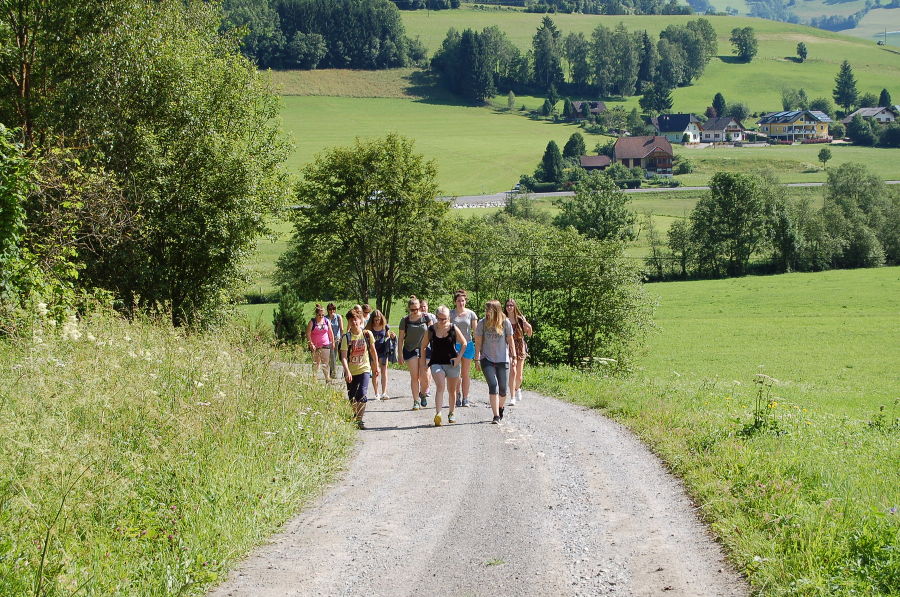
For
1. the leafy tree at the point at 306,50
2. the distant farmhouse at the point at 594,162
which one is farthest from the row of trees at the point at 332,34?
the distant farmhouse at the point at 594,162

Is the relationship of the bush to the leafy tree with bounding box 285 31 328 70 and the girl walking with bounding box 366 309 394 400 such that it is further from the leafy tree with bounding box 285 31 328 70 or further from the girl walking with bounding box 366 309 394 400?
the leafy tree with bounding box 285 31 328 70

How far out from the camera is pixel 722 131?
166875mm

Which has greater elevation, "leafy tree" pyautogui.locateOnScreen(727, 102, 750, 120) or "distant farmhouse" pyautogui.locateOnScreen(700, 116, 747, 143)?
"leafy tree" pyautogui.locateOnScreen(727, 102, 750, 120)

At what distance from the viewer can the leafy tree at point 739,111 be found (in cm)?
17612

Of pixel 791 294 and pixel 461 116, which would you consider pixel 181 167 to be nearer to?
pixel 791 294

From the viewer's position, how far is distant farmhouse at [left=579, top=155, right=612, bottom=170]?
129000mm

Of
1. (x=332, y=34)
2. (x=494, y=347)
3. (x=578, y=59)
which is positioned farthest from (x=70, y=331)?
(x=578, y=59)

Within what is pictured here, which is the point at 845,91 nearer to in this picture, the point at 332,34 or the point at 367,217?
the point at 332,34

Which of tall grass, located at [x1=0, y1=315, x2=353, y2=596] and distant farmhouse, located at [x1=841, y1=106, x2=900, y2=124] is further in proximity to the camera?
distant farmhouse, located at [x1=841, y1=106, x2=900, y2=124]

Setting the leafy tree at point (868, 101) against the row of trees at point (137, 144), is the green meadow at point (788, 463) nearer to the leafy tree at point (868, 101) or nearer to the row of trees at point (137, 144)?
the row of trees at point (137, 144)

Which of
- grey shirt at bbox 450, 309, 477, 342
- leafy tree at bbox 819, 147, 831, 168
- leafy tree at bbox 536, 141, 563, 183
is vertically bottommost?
grey shirt at bbox 450, 309, 477, 342

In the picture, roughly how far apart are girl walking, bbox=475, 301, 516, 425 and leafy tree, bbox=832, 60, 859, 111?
198 metres

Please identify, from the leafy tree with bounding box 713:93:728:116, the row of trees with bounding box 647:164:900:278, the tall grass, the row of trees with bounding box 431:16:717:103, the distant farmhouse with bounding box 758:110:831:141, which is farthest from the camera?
the leafy tree with bounding box 713:93:728:116

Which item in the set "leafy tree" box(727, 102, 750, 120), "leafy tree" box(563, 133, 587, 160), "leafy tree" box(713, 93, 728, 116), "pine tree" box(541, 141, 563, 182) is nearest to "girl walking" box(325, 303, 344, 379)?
"pine tree" box(541, 141, 563, 182)
